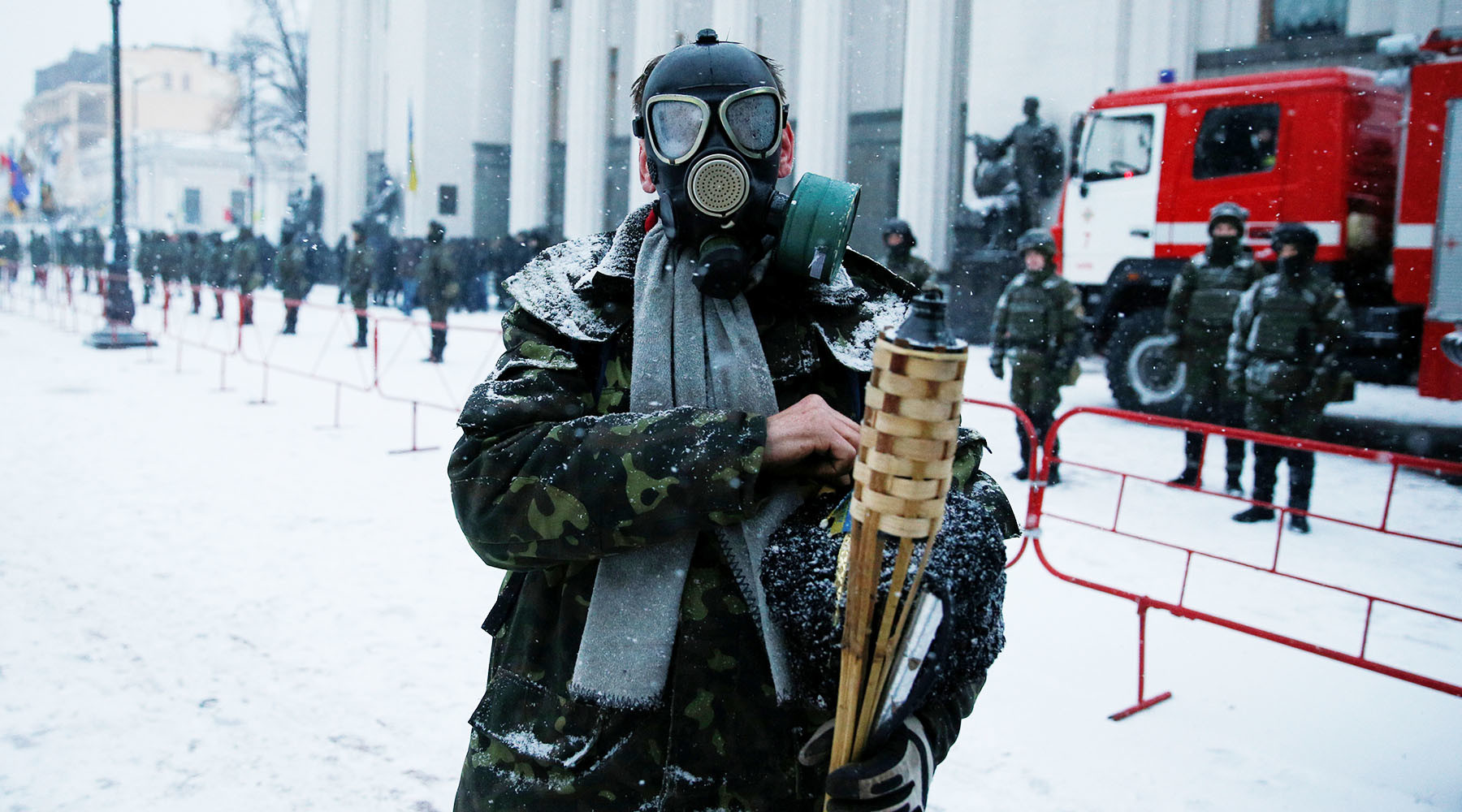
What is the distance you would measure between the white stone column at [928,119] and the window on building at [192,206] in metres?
51.5

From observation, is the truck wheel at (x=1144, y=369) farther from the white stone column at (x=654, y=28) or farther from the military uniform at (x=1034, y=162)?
the white stone column at (x=654, y=28)

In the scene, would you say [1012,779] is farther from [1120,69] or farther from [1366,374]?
[1120,69]

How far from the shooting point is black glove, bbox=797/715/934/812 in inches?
43.5

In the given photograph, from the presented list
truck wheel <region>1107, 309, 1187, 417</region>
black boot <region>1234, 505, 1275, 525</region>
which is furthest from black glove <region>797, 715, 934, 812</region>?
truck wheel <region>1107, 309, 1187, 417</region>

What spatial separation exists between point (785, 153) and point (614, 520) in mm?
577

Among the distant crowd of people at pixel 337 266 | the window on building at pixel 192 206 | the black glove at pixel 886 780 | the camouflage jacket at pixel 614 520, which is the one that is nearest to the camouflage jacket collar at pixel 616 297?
the camouflage jacket at pixel 614 520

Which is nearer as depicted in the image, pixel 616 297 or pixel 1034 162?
pixel 616 297

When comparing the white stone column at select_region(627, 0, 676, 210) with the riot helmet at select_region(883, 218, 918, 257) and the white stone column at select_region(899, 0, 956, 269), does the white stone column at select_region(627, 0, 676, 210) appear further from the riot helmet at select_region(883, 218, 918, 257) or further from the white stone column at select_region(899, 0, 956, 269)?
the riot helmet at select_region(883, 218, 918, 257)

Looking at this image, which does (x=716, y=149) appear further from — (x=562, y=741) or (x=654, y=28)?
(x=654, y=28)

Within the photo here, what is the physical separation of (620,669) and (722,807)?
0.22m

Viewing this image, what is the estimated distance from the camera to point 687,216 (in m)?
1.38

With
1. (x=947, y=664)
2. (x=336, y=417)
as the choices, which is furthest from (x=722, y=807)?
(x=336, y=417)

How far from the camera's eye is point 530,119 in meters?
25.5

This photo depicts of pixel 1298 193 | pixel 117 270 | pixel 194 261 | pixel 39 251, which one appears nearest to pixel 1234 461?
pixel 1298 193
